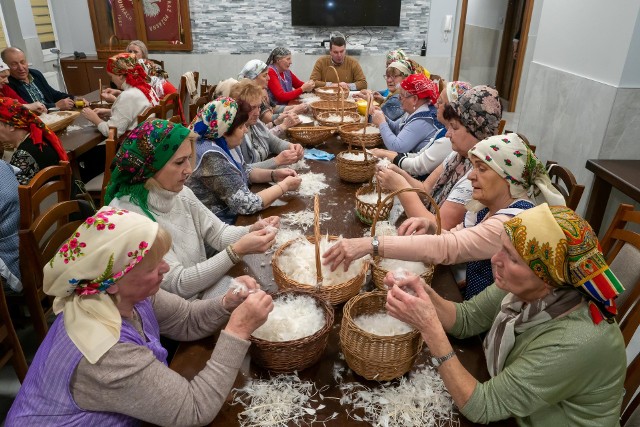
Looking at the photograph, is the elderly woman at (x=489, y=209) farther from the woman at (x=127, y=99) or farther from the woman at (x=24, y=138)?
the woman at (x=127, y=99)

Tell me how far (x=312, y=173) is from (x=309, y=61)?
4754 millimetres

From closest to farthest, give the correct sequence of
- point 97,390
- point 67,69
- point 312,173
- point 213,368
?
point 97,390, point 213,368, point 312,173, point 67,69

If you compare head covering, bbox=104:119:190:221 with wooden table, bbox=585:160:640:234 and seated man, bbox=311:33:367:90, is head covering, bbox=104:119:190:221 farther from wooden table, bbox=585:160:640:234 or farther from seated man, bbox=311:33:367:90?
seated man, bbox=311:33:367:90

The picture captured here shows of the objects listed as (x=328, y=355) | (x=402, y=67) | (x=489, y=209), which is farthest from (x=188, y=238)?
(x=402, y=67)

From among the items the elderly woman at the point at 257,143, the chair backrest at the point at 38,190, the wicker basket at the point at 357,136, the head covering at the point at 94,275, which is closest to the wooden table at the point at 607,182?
the wicker basket at the point at 357,136

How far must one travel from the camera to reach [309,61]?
6801 millimetres

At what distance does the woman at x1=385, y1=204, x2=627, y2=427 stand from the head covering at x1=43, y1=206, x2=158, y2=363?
0.66 m

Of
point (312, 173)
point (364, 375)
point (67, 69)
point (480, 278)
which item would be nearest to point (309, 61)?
point (67, 69)

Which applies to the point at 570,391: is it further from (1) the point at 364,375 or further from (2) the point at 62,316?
(2) the point at 62,316

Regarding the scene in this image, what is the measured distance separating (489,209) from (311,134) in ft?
5.40

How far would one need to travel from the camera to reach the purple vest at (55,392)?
Answer: 3.11ft

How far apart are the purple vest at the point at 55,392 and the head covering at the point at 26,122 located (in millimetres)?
2078

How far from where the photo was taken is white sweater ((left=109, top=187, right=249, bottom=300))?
156 cm

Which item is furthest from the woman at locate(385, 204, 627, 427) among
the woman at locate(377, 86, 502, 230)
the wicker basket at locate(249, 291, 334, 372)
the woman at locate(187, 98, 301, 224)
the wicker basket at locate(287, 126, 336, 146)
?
the wicker basket at locate(287, 126, 336, 146)
